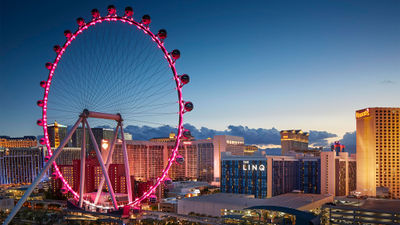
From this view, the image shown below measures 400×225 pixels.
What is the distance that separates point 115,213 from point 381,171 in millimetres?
46853

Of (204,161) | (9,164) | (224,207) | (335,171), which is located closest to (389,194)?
(335,171)

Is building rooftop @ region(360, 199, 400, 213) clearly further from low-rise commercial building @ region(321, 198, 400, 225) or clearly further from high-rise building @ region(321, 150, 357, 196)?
high-rise building @ region(321, 150, 357, 196)

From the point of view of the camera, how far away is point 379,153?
194 ft

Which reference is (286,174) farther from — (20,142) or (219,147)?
(20,142)

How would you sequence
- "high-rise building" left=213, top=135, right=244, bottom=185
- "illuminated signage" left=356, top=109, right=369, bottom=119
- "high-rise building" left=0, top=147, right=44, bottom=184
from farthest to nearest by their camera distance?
"high-rise building" left=0, top=147, right=44, bottom=184
"high-rise building" left=213, top=135, right=244, bottom=185
"illuminated signage" left=356, top=109, right=369, bottom=119

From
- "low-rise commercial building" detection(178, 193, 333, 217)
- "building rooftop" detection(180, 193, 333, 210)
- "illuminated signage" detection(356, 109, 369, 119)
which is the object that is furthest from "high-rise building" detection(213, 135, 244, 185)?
"building rooftop" detection(180, 193, 333, 210)

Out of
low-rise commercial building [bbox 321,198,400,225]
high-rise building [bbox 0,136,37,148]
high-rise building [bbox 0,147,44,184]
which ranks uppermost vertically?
high-rise building [bbox 0,136,37,148]

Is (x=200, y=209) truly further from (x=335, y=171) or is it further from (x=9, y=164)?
(x=9, y=164)

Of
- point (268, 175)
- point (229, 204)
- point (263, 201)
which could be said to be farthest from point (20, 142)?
point (263, 201)

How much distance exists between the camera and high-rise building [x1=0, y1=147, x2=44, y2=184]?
92.1 meters

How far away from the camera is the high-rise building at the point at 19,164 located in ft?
302

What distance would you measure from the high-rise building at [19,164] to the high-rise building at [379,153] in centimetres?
7781

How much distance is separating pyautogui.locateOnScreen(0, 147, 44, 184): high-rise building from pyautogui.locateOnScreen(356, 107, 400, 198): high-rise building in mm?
77812

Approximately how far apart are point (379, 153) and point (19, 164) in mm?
84288
